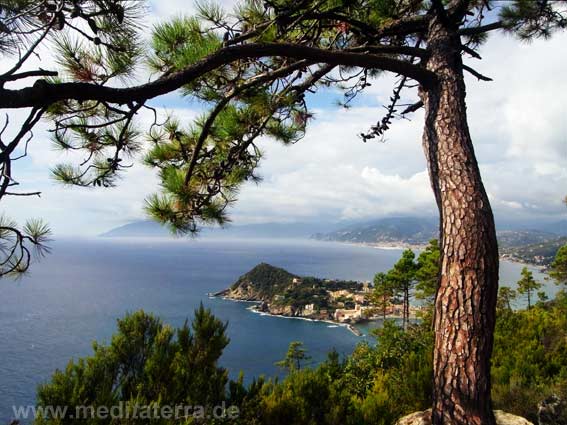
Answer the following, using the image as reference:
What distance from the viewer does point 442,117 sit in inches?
82.3

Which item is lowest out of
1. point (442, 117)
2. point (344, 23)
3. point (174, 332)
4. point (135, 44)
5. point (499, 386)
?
point (499, 386)

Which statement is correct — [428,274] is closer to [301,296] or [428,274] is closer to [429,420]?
[429,420]

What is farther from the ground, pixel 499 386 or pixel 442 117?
pixel 442 117

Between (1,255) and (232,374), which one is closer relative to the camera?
(1,255)

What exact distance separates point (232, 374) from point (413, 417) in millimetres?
21500

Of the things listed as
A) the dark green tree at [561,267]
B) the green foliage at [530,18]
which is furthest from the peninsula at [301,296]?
the green foliage at [530,18]

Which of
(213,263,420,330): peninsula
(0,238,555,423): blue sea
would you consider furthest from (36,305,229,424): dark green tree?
(213,263,420,330): peninsula

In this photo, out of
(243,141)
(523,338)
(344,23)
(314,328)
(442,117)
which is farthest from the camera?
(314,328)

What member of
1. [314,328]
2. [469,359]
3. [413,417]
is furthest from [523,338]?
[314,328]

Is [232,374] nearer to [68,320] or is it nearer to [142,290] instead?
[68,320]

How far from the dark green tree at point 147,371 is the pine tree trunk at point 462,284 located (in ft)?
5.14

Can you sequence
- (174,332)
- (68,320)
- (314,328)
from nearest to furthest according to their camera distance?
(174,332), (68,320), (314,328)

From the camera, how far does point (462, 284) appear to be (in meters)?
1.77

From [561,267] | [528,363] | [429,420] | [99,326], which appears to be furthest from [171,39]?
Answer: [99,326]
